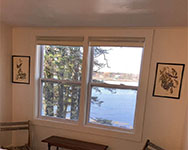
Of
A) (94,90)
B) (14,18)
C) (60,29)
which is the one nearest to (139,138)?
(94,90)

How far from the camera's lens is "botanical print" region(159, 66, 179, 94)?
1.88m

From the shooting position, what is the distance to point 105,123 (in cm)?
232

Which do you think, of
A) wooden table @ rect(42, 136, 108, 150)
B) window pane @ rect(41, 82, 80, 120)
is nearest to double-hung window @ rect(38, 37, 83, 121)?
window pane @ rect(41, 82, 80, 120)

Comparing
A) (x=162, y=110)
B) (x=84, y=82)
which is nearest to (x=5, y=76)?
(x=84, y=82)

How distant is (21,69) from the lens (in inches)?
97.3

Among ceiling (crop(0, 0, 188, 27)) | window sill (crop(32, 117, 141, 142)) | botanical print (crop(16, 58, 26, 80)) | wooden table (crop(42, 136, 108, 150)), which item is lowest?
wooden table (crop(42, 136, 108, 150))

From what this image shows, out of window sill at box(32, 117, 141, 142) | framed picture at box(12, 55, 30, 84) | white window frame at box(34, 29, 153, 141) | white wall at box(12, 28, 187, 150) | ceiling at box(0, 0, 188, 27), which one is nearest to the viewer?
ceiling at box(0, 0, 188, 27)

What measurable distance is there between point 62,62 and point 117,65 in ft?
3.01

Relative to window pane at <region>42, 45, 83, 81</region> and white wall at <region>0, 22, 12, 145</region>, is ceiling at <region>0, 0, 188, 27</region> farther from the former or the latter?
window pane at <region>42, 45, 83, 81</region>

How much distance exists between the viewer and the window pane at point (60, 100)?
95.0 inches

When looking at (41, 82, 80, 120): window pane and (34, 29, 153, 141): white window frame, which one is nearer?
(34, 29, 153, 141): white window frame

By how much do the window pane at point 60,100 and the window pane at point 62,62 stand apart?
164 mm

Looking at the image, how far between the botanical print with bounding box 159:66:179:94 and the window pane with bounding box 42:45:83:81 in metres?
1.22

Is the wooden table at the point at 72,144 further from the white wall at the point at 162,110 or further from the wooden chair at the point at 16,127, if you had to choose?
the wooden chair at the point at 16,127
